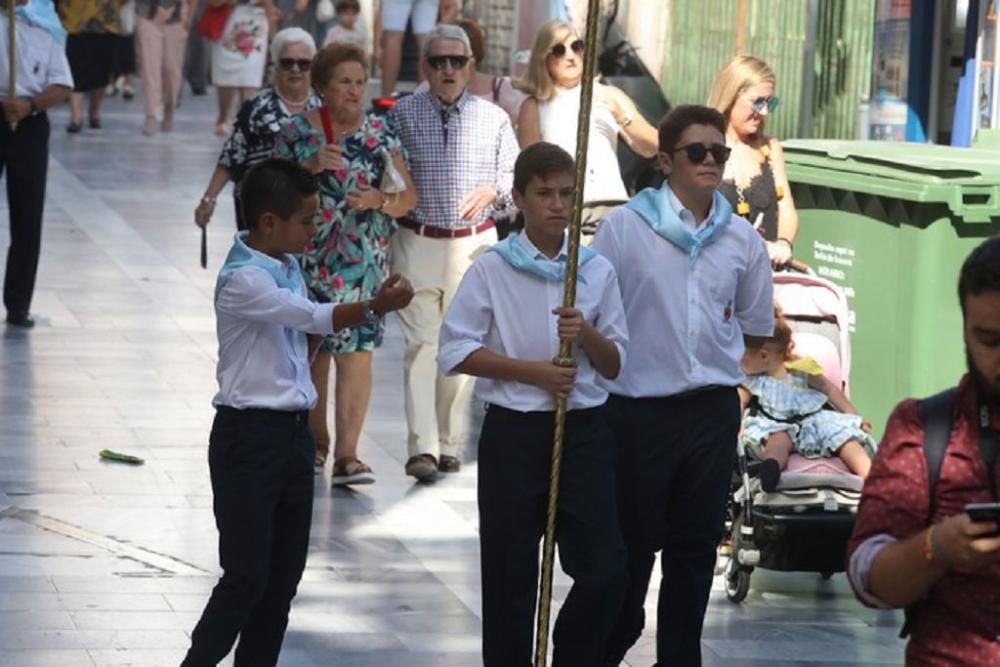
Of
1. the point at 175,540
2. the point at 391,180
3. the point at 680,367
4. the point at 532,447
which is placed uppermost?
the point at 391,180

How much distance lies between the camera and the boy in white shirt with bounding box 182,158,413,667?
20.5 ft

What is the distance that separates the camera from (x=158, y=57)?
27984 mm

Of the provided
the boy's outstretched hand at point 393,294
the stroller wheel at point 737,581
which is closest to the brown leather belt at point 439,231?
the stroller wheel at point 737,581

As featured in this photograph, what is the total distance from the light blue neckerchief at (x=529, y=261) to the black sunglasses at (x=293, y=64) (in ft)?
14.4

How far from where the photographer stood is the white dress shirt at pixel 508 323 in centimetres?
626

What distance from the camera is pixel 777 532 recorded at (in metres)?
8.28

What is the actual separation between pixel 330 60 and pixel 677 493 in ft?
12.2

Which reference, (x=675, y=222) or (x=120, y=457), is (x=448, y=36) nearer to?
(x=120, y=457)

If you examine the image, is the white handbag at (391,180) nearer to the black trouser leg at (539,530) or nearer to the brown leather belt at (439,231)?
the brown leather belt at (439,231)

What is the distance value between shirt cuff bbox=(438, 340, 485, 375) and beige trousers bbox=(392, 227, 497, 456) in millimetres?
4184

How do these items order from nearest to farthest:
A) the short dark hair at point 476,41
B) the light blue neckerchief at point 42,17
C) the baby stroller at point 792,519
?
the baby stroller at point 792,519, the short dark hair at point 476,41, the light blue neckerchief at point 42,17

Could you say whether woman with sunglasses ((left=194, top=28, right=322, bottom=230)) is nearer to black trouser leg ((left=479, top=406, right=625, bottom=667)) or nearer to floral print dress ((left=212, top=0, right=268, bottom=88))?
black trouser leg ((left=479, top=406, right=625, bottom=667))

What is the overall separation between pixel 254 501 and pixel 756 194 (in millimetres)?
3957

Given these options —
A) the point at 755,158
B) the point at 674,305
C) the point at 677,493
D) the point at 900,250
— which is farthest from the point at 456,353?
the point at 900,250
